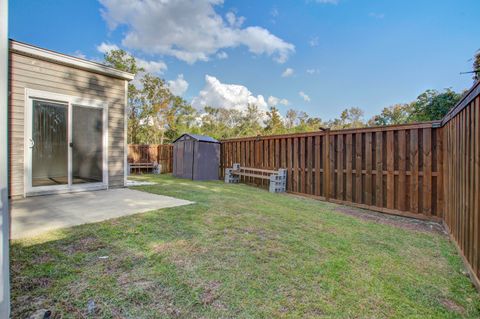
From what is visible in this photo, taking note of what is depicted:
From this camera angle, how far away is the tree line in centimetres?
1734

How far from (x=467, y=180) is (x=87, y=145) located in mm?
6602

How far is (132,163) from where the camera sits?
39.5 ft

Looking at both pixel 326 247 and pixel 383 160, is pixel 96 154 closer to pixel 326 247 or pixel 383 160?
pixel 326 247

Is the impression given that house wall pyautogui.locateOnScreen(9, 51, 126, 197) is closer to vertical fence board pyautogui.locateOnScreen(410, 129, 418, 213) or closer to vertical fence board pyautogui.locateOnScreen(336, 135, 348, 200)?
vertical fence board pyautogui.locateOnScreen(336, 135, 348, 200)

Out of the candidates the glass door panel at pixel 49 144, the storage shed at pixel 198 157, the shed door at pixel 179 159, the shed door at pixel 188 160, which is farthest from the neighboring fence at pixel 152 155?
the glass door panel at pixel 49 144

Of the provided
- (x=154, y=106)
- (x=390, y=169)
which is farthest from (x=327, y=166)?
(x=154, y=106)

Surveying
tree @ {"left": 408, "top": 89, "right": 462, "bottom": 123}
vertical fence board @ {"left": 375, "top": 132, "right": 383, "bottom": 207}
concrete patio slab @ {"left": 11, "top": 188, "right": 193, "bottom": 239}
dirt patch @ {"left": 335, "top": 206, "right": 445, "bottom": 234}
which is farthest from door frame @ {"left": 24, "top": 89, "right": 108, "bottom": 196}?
tree @ {"left": 408, "top": 89, "right": 462, "bottom": 123}

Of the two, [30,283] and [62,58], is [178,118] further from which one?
[30,283]

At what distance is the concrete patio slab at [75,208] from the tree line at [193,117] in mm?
13963

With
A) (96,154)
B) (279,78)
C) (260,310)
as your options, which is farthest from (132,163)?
(260,310)

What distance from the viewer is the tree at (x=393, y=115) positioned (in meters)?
17.5

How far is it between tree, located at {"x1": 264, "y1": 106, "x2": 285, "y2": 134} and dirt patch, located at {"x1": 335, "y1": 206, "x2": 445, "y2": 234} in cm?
1637

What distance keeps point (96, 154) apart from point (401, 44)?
10.7 m

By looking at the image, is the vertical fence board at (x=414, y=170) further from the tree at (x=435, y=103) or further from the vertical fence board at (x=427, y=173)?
the tree at (x=435, y=103)
